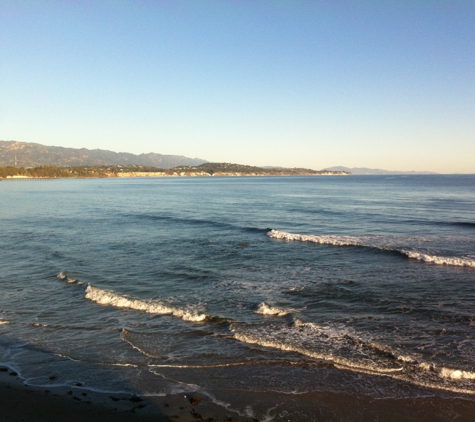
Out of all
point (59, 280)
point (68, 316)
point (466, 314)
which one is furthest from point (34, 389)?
point (466, 314)

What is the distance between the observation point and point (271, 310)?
1576 cm

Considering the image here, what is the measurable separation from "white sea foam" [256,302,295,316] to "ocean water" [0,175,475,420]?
0.31 feet

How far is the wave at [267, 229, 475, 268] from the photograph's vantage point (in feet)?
76.3

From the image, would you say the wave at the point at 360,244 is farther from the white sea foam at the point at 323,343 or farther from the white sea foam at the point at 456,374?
the white sea foam at the point at 456,374

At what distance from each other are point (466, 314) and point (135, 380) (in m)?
12.8

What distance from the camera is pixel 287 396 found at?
31.9ft

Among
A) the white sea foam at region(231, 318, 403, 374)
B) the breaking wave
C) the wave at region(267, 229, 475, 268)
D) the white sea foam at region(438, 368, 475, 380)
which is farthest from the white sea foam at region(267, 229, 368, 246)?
the white sea foam at region(438, 368, 475, 380)

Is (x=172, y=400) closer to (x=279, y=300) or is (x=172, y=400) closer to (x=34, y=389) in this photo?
(x=34, y=389)

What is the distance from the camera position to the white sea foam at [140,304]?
50.7 feet

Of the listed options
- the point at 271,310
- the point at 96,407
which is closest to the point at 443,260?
the point at 271,310

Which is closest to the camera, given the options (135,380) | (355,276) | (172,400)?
(172,400)

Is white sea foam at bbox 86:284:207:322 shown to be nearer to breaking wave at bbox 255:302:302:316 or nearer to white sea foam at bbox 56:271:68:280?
breaking wave at bbox 255:302:302:316

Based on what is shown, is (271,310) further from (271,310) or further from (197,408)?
(197,408)

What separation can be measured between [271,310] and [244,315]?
1.17m
